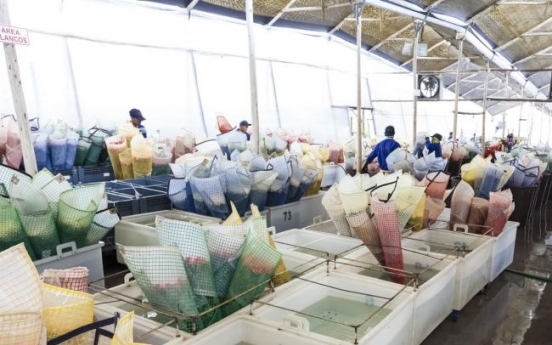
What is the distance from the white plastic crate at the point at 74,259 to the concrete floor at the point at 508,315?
180 centimetres

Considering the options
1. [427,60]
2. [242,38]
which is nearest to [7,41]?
[242,38]

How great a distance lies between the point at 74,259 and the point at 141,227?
659 mm

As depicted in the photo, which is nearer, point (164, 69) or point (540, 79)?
point (164, 69)

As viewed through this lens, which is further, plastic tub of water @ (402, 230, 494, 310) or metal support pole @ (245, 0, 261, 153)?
metal support pole @ (245, 0, 261, 153)

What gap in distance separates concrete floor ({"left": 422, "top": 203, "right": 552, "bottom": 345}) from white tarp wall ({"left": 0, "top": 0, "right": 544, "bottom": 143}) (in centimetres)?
458

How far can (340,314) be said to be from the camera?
210 cm

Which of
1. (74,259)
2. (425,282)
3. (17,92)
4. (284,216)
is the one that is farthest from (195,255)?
(284,216)

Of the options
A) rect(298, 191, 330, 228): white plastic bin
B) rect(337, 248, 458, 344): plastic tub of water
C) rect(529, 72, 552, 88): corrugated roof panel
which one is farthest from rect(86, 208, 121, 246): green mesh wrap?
rect(529, 72, 552, 88): corrugated roof panel

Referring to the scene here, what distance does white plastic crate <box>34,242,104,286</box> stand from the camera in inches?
88.9

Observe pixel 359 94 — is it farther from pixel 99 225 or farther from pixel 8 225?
pixel 8 225

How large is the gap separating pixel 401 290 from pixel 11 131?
137 inches

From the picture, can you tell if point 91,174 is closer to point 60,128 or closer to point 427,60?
point 60,128

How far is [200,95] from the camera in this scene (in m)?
8.53

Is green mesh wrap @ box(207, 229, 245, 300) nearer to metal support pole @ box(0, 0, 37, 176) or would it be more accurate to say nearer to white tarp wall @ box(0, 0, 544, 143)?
metal support pole @ box(0, 0, 37, 176)
